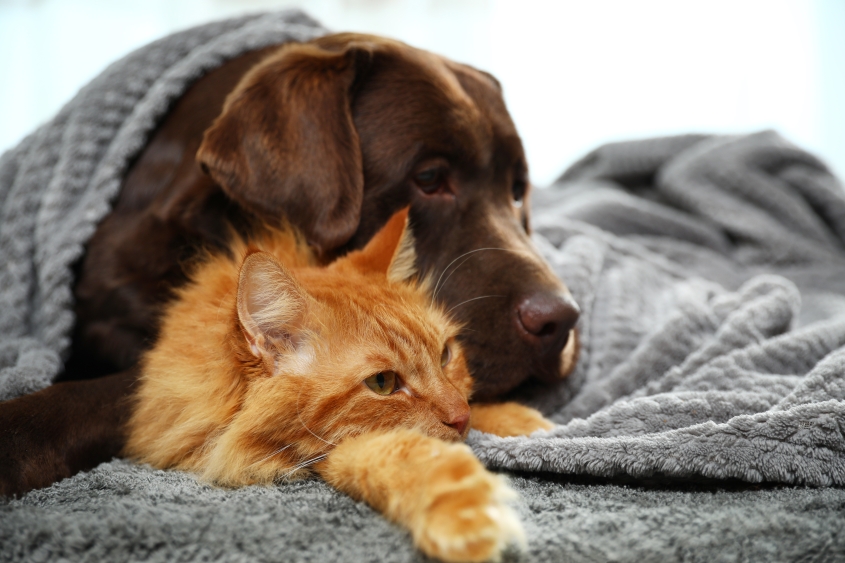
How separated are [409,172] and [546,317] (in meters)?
0.47

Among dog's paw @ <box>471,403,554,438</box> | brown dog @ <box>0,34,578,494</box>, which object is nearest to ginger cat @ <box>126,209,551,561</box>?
dog's paw @ <box>471,403,554,438</box>

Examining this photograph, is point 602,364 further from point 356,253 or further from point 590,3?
point 590,3

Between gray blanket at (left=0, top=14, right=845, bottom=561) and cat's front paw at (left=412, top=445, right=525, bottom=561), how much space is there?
9cm

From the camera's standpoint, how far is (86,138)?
1.71 m

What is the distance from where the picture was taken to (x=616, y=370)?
148cm

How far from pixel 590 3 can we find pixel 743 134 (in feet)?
4.40

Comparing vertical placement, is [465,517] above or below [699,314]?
above

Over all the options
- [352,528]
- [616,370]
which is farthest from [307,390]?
[616,370]

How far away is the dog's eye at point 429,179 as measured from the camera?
153 centimetres

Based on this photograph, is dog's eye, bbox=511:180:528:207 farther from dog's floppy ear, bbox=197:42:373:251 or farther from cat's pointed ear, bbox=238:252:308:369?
cat's pointed ear, bbox=238:252:308:369

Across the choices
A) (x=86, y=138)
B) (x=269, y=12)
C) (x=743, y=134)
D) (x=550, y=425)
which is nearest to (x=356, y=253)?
(x=550, y=425)

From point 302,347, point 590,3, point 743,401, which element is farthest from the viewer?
point 590,3

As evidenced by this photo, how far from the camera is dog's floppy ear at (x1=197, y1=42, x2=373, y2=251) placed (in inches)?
54.2

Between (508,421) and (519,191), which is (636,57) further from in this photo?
(508,421)
